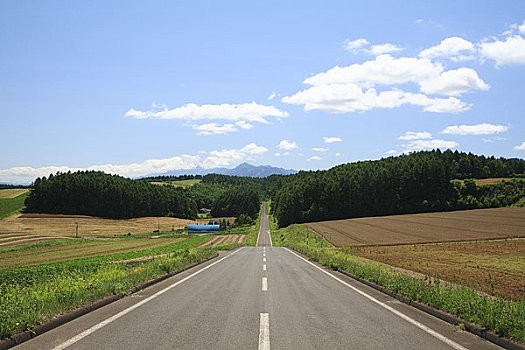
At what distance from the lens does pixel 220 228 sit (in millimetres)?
121500

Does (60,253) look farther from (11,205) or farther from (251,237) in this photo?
(11,205)

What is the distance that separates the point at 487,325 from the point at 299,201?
10808 cm

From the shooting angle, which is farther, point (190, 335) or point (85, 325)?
point (85, 325)

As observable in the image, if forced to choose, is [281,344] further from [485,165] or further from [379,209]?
[485,165]

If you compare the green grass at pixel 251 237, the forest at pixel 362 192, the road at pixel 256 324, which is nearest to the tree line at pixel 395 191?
the forest at pixel 362 192

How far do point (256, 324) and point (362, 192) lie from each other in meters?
102

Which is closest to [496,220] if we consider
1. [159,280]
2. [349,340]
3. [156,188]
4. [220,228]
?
[159,280]

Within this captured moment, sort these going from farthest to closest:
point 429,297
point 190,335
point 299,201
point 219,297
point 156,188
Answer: point 156,188
point 299,201
point 219,297
point 429,297
point 190,335

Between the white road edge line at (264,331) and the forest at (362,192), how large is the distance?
3722 inches

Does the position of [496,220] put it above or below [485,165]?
below

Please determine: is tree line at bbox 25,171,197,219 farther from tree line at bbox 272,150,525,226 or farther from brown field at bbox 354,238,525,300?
brown field at bbox 354,238,525,300

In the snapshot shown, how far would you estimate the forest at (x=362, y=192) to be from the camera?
327 feet

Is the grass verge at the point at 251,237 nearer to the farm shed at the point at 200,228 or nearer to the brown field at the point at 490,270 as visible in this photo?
the farm shed at the point at 200,228

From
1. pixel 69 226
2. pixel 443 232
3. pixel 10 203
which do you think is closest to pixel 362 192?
pixel 443 232
